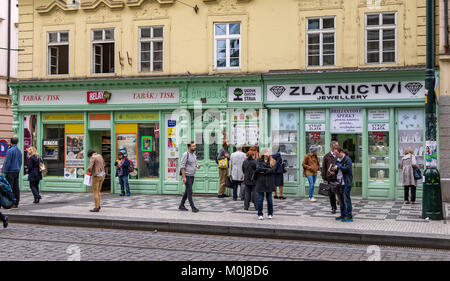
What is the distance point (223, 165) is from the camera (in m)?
17.3

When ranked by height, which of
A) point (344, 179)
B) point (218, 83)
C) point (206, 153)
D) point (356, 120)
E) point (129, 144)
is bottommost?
point (344, 179)

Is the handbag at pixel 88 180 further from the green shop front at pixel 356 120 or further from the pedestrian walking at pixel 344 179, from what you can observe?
the green shop front at pixel 356 120

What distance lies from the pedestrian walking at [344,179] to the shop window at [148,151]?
28.3ft

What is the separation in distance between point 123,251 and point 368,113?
1074 cm

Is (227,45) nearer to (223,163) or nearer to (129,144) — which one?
(223,163)

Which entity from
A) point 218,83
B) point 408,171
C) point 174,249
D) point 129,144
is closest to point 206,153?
point 218,83

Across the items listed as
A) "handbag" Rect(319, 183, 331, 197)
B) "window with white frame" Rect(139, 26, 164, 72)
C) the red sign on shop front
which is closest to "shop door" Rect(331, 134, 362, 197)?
"handbag" Rect(319, 183, 331, 197)

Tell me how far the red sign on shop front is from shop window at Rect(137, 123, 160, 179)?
5.33 ft

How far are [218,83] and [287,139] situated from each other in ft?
10.4

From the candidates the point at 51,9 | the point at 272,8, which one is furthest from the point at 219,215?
the point at 51,9

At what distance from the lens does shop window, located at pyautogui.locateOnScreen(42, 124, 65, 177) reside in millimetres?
19734

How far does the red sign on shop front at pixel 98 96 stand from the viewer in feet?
61.8

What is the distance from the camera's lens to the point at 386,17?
55.1 ft

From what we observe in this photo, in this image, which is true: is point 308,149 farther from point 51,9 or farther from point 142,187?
point 51,9
